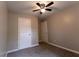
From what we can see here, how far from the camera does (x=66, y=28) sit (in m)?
4.42

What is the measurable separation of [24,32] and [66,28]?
2590 millimetres

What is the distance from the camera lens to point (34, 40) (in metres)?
5.57

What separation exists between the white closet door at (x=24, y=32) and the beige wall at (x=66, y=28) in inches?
67.4

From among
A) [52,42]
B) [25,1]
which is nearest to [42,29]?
[52,42]

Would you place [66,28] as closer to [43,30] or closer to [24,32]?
[24,32]

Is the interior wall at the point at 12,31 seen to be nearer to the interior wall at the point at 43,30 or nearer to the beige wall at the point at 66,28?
the beige wall at the point at 66,28

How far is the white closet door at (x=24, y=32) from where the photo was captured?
15.8ft

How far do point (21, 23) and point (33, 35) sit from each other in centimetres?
124

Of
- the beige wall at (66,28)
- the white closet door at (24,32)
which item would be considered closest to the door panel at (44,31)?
the beige wall at (66,28)

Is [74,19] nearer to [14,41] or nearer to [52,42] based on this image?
[52,42]

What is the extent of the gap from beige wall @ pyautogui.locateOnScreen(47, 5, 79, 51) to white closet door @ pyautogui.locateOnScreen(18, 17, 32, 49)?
171 centimetres

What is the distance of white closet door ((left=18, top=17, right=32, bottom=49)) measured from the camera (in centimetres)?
483

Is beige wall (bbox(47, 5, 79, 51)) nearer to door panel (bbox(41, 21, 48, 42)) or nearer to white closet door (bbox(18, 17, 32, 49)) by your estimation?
door panel (bbox(41, 21, 48, 42))

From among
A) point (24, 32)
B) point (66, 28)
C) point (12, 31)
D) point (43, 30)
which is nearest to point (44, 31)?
point (43, 30)
